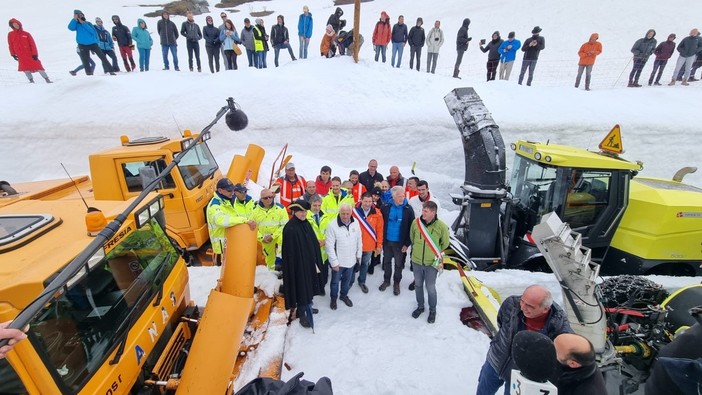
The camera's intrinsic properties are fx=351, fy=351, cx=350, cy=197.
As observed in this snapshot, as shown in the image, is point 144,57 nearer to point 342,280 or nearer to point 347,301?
point 342,280

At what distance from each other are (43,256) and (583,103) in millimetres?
15053

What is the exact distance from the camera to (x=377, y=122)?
11.2 m

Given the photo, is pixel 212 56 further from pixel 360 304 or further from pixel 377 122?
pixel 360 304

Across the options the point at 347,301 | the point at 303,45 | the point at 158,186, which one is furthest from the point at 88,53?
the point at 347,301

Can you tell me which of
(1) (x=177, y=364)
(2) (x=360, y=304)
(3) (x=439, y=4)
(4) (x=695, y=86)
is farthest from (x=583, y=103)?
(3) (x=439, y=4)

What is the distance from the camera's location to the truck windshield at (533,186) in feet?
19.5

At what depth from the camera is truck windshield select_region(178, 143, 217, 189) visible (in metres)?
6.09

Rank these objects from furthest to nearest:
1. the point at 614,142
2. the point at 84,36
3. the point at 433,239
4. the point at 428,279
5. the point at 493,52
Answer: the point at 493,52 → the point at 84,36 → the point at 614,142 → the point at 428,279 → the point at 433,239

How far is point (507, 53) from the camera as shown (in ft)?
42.3

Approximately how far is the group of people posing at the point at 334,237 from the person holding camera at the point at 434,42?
9.71m

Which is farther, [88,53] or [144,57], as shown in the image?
[144,57]

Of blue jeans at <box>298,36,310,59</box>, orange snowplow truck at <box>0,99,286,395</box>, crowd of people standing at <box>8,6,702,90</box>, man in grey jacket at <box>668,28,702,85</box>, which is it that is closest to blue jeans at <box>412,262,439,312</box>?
orange snowplow truck at <box>0,99,286,395</box>

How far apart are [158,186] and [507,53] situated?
12.5 meters

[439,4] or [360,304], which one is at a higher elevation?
[439,4]
